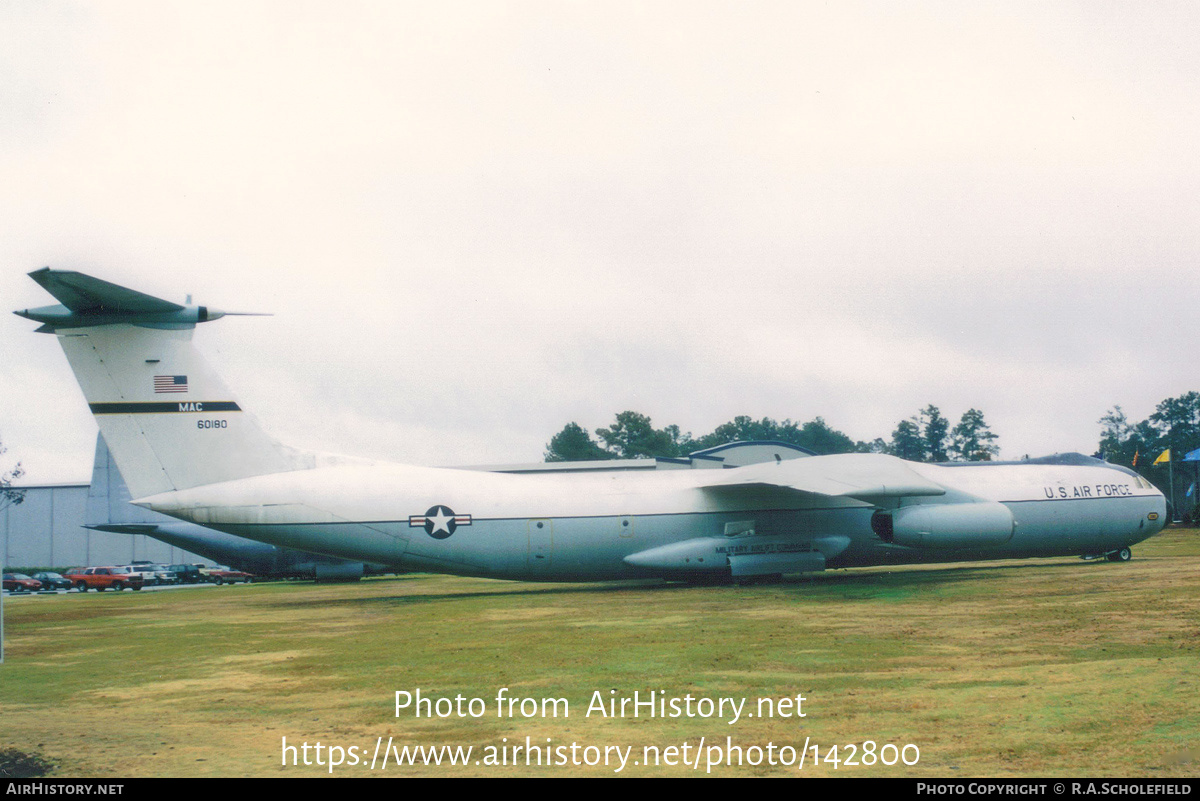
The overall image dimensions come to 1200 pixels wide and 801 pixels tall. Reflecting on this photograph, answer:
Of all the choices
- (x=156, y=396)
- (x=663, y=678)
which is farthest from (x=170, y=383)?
(x=663, y=678)

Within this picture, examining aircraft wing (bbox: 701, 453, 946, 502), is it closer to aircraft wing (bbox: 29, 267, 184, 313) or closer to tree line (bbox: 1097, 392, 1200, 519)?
aircraft wing (bbox: 29, 267, 184, 313)

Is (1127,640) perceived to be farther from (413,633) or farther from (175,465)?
(175,465)

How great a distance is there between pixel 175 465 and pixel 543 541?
830cm

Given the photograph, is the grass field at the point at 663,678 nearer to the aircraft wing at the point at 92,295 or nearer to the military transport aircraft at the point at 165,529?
the aircraft wing at the point at 92,295

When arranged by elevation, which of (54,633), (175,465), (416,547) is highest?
(175,465)

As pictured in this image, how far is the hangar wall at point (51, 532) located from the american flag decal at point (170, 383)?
40.7m

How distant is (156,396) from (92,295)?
274cm

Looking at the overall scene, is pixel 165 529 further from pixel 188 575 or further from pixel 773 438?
pixel 773 438

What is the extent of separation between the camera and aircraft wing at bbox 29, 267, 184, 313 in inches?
672

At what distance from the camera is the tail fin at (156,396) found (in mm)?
19594

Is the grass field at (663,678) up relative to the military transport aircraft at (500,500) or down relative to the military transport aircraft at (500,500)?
down

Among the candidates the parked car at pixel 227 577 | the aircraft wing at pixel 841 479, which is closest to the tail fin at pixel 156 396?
the aircraft wing at pixel 841 479
